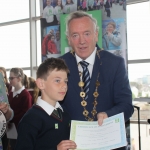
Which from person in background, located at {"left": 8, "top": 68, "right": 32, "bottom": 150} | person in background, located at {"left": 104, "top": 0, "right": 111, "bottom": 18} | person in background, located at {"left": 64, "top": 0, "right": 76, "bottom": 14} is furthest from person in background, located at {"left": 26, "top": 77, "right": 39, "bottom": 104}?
person in background, located at {"left": 104, "top": 0, "right": 111, "bottom": 18}

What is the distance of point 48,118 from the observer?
185cm

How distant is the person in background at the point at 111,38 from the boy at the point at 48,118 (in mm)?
3031

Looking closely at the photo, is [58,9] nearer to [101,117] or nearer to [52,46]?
[52,46]

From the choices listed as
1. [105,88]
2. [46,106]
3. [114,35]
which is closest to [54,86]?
[46,106]

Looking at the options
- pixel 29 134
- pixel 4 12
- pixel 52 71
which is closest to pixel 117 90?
pixel 52 71

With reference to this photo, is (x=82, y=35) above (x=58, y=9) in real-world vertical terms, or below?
below


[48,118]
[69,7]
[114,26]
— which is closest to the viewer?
[48,118]

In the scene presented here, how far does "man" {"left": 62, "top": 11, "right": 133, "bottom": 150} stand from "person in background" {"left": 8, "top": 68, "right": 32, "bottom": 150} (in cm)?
258

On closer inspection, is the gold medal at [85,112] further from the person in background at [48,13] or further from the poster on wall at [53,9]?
the person in background at [48,13]

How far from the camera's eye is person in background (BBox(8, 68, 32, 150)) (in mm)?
4508

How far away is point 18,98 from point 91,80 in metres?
2.83

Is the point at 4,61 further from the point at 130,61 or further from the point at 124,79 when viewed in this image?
the point at 124,79

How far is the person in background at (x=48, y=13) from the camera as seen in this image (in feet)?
19.0

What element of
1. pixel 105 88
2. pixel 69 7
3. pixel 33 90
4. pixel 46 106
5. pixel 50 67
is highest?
pixel 69 7
